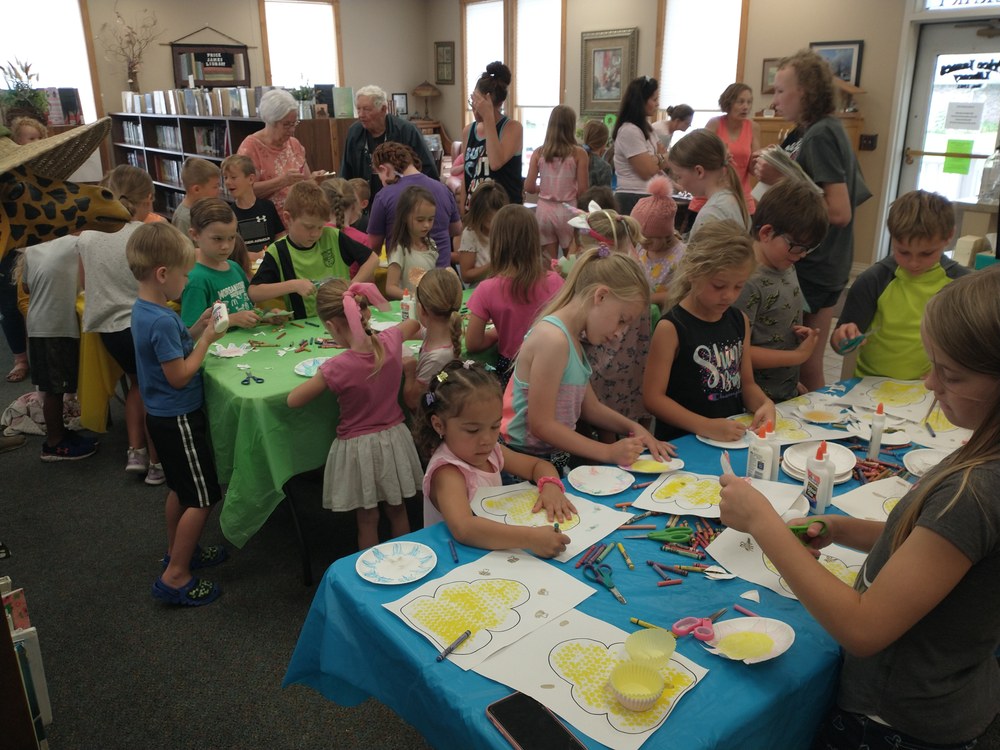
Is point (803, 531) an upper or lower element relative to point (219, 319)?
lower

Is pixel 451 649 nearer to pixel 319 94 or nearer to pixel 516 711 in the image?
pixel 516 711

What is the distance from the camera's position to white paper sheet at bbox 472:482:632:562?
1449 mm

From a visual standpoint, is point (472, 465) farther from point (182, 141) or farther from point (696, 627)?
point (182, 141)

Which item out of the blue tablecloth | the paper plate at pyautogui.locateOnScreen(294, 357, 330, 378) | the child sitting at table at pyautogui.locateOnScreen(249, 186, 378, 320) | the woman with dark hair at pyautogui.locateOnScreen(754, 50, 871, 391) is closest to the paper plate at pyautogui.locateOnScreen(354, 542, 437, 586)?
the blue tablecloth

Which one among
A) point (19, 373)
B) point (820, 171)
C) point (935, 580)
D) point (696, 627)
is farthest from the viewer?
point (19, 373)

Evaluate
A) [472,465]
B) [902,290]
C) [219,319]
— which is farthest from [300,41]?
[472,465]

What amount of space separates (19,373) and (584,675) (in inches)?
187

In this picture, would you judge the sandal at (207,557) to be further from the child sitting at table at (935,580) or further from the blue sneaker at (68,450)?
the child sitting at table at (935,580)

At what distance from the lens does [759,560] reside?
1.37 metres

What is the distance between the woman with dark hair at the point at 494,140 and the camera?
4.10 metres

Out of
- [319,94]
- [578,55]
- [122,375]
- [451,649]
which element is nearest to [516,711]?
[451,649]

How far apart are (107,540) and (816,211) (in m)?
2.84

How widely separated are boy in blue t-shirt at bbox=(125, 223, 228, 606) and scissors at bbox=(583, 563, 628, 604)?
58.3 inches

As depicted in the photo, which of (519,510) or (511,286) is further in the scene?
(511,286)
